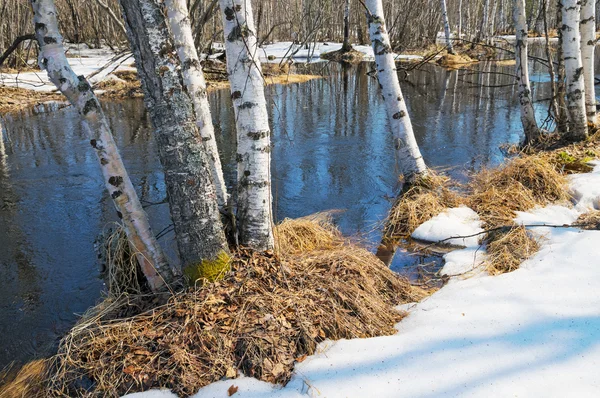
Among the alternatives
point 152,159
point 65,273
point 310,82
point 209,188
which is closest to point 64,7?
point 310,82

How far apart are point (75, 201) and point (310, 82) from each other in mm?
15037

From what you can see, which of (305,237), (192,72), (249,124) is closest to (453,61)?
(305,237)

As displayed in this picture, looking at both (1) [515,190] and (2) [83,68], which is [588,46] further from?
(2) [83,68]

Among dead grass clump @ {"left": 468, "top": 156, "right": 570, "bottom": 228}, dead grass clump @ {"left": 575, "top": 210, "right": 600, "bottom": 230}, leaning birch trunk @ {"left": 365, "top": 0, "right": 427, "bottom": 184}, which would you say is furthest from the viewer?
leaning birch trunk @ {"left": 365, "top": 0, "right": 427, "bottom": 184}

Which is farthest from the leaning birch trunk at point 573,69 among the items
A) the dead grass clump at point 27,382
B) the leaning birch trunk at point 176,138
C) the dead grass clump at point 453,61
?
the dead grass clump at point 453,61

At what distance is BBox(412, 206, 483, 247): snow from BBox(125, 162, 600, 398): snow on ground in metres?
1.50

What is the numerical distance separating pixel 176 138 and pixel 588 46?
7.98m

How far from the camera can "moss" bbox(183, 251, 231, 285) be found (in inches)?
140

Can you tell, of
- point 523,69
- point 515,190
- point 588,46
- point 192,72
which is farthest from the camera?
point 523,69

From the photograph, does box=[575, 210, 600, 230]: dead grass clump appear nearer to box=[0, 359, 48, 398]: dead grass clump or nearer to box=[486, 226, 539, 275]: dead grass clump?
box=[486, 226, 539, 275]: dead grass clump

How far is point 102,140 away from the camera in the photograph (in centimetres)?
361

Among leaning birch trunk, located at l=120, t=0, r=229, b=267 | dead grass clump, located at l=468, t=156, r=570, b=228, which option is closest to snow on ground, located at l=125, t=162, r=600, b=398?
leaning birch trunk, located at l=120, t=0, r=229, b=267

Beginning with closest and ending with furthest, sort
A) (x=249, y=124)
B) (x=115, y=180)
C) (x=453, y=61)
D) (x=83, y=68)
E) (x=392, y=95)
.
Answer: (x=115, y=180)
(x=249, y=124)
(x=392, y=95)
(x=83, y=68)
(x=453, y=61)

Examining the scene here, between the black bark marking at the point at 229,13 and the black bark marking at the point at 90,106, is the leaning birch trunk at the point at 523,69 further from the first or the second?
the black bark marking at the point at 90,106
